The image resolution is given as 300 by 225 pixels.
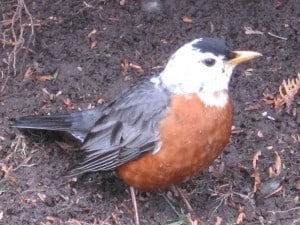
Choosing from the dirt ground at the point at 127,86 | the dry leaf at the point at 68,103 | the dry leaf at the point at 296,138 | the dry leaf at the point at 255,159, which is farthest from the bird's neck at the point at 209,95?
the dry leaf at the point at 68,103

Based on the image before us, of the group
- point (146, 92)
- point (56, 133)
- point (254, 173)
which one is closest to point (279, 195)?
point (254, 173)

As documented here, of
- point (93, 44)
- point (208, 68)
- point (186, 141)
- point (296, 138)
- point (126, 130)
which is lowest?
point (296, 138)

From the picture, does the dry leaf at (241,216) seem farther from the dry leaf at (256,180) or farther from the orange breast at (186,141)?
the orange breast at (186,141)

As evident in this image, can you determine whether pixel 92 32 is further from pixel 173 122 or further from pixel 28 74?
pixel 173 122

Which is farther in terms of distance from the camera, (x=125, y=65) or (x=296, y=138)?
(x=125, y=65)

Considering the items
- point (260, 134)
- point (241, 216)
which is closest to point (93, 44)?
point (260, 134)

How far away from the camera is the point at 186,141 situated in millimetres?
4746

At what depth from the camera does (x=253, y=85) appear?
5.82 m

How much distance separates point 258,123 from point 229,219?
0.79 meters

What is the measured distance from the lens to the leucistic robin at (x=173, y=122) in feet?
15.7

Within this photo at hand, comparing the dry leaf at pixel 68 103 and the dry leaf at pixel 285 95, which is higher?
the dry leaf at pixel 285 95

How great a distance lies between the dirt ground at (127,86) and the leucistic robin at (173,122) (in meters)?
0.25

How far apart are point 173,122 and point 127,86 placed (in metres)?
1.07

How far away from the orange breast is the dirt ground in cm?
31
